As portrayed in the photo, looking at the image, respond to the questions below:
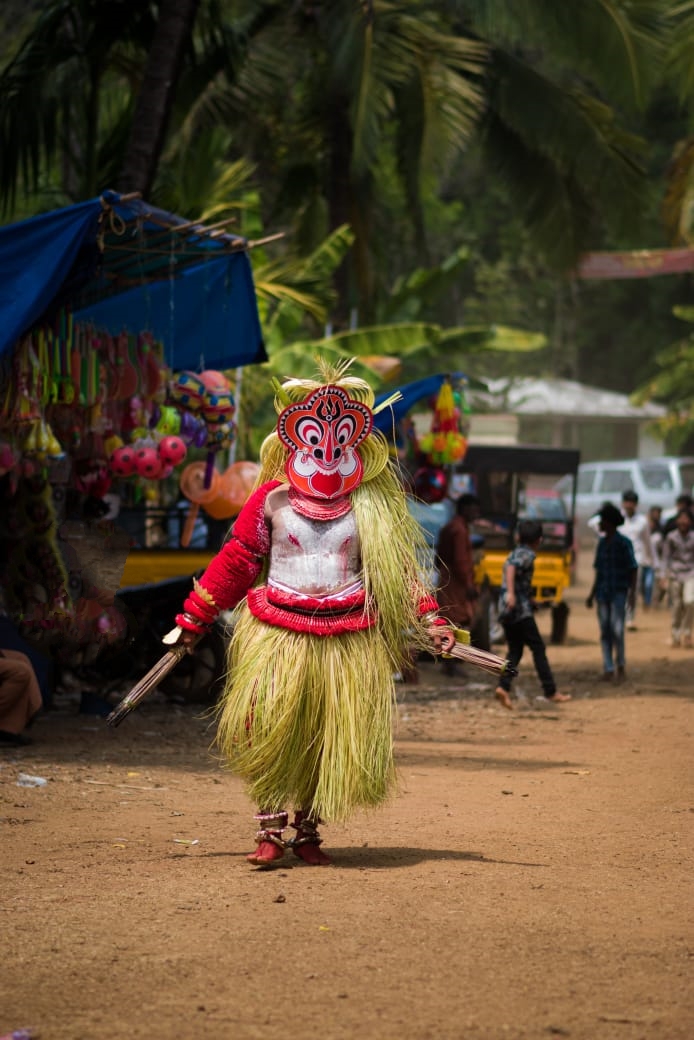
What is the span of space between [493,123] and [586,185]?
1.49 m

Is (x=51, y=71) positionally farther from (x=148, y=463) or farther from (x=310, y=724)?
(x=310, y=724)

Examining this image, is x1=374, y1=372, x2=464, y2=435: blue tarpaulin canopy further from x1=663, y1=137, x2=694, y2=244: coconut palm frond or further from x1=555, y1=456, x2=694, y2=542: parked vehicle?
x1=555, y1=456, x2=694, y2=542: parked vehicle

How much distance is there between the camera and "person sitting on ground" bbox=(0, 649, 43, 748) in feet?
30.1

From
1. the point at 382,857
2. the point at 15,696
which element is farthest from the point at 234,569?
the point at 15,696

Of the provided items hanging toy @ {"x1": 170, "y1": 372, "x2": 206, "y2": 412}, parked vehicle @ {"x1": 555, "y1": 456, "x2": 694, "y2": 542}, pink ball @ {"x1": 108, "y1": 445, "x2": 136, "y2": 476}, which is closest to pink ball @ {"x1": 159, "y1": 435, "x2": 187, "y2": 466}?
pink ball @ {"x1": 108, "y1": 445, "x2": 136, "y2": 476}

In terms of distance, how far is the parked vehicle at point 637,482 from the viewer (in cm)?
3281

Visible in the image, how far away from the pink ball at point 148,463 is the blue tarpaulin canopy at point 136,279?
80 centimetres

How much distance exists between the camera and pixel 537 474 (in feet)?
62.7

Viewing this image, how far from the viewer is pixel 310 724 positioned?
6129 mm

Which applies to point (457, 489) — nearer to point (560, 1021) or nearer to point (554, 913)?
point (554, 913)

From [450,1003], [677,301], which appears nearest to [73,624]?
[450,1003]

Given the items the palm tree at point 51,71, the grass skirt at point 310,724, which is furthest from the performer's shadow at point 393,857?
the palm tree at point 51,71

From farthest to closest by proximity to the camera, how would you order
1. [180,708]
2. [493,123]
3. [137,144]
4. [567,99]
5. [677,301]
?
[677,301] → [493,123] → [567,99] → [137,144] → [180,708]

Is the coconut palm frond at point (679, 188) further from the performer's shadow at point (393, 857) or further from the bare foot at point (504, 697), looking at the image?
the performer's shadow at point (393, 857)
